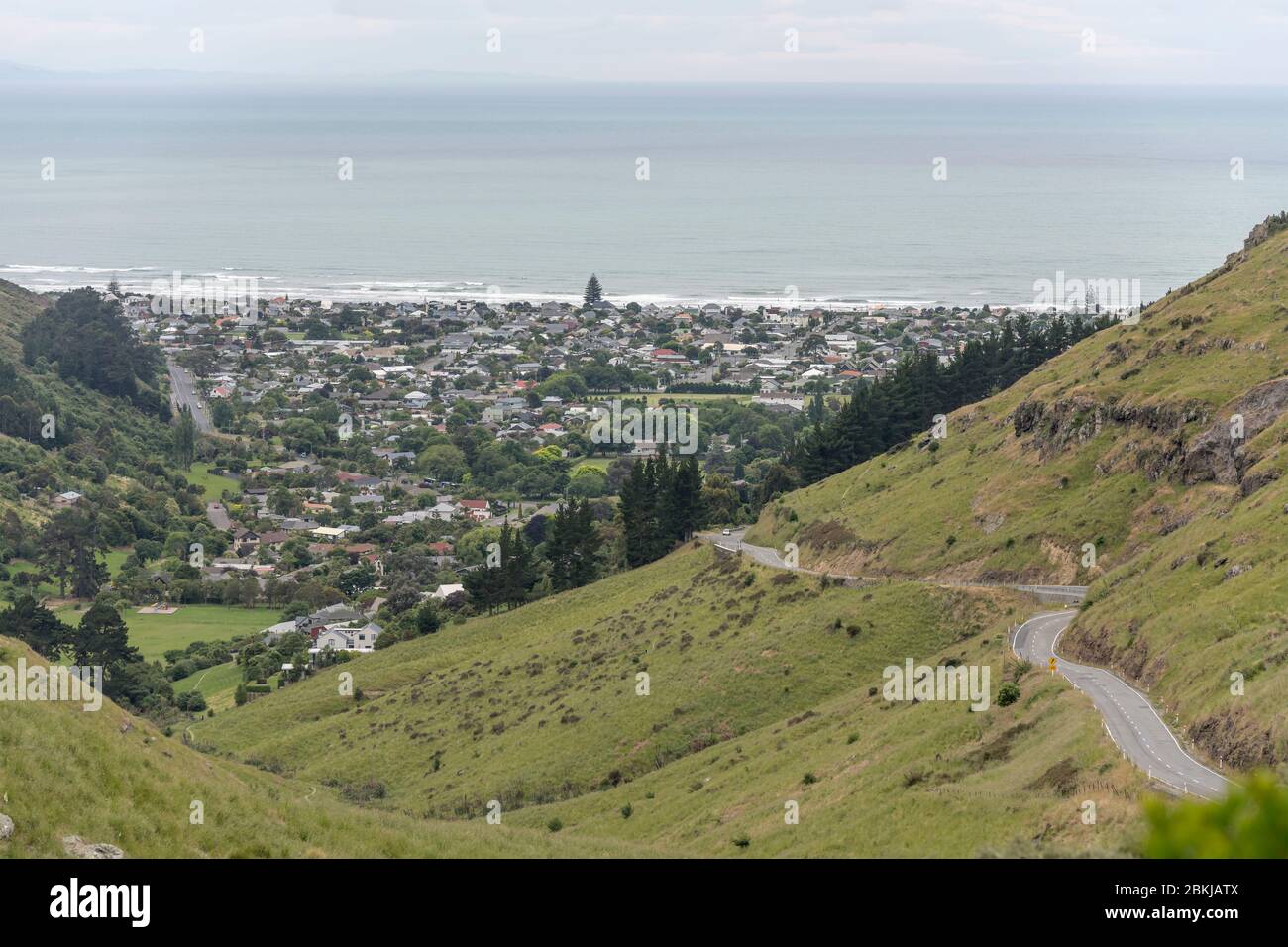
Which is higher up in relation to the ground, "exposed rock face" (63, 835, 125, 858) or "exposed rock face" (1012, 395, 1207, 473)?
"exposed rock face" (1012, 395, 1207, 473)

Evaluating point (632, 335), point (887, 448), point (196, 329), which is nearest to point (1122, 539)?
point (887, 448)

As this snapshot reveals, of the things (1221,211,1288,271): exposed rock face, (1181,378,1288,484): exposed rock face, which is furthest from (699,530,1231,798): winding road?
(1221,211,1288,271): exposed rock face

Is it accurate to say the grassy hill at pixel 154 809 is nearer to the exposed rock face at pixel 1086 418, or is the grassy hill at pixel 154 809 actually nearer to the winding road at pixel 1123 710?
the winding road at pixel 1123 710

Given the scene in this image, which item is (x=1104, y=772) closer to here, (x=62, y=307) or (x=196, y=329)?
(x=62, y=307)

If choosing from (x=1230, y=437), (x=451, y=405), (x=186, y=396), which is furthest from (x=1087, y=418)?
(x=186, y=396)

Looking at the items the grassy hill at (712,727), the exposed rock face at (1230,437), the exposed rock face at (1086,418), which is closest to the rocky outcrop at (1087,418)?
the exposed rock face at (1086,418)

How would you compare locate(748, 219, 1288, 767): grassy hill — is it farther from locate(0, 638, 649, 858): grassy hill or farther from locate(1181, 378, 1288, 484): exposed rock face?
locate(0, 638, 649, 858): grassy hill

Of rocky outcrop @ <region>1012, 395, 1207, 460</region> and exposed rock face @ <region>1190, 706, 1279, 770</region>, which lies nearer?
exposed rock face @ <region>1190, 706, 1279, 770</region>
